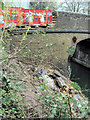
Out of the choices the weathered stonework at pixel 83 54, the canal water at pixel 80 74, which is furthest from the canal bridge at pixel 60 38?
the weathered stonework at pixel 83 54

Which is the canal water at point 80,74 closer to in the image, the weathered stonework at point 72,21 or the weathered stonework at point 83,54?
the weathered stonework at point 83,54

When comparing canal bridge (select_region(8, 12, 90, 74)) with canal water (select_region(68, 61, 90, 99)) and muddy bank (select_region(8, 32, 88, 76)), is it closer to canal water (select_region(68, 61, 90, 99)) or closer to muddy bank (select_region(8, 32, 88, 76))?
muddy bank (select_region(8, 32, 88, 76))

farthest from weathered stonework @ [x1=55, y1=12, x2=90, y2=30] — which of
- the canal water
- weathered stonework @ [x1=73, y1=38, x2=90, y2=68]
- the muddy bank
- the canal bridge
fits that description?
weathered stonework @ [x1=73, y1=38, x2=90, y2=68]

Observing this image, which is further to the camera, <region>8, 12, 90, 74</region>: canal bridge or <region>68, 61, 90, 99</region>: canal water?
<region>68, 61, 90, 99</region>: canal water

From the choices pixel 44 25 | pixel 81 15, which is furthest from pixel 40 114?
pixel 81 15

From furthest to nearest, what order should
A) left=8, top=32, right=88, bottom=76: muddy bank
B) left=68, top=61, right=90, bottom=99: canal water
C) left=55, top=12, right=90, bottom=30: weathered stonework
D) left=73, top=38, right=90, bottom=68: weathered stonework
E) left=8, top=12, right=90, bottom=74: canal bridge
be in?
left=73, top=38, right=90, bottom=68: weathered stonework
left=68, top=61, right=90, bottom=99: canal water
left=55, top=12, right=90, bottom=30: weathered stonework
left=8, top=12, right=90, bottom=74: canal bridge
left=8, top=32, right=88, bottom=76: muddy bank

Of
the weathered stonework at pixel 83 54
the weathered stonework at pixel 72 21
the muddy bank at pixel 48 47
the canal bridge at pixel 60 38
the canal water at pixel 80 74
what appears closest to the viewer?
the muddy bank at pixel 48 47

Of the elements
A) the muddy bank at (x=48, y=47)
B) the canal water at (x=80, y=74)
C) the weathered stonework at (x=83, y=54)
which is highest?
the muddy bank at (x=48, y=47)

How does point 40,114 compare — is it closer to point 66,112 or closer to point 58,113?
point 58,113

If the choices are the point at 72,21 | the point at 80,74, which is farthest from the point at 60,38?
the point at 80,74

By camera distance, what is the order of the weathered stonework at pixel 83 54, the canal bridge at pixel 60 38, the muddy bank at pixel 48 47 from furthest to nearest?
the weathered stonework at pixel 83 54 → the canal bridge at pixel 60 38 → the muddy bank at pixel 48 47

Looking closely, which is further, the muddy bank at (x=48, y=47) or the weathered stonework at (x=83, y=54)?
the weathered stonework at (x=83, y=54)

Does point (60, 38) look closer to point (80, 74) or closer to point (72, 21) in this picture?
point (72, 21)

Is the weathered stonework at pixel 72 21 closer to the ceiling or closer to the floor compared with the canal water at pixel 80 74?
closer to the ceiling
